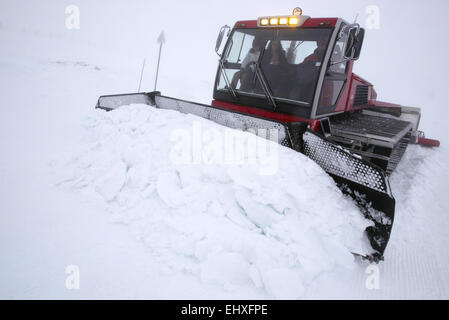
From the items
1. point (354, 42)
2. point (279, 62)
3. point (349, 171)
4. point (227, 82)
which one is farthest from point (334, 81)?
point (349, 171)

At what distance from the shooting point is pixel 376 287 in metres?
2.13

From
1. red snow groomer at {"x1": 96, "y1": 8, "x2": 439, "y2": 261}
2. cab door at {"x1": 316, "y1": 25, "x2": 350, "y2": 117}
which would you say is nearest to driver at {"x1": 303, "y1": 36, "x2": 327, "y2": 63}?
red snow groomer at {"x1": 96, "y1": 8, "x2": 439, "y2": 261}

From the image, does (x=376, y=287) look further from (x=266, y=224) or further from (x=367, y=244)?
(x=266, y=224)

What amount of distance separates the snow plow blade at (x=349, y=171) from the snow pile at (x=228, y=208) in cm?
13

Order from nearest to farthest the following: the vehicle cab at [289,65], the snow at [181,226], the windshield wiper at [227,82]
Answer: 1. the snow at [181,226]
2. the vehicle cab at [289,65]
3. the windshield wiper at [227,82]

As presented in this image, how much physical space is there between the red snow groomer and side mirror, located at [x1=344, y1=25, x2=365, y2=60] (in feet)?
0.04

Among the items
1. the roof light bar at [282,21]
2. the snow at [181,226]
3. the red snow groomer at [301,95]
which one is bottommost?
the snow at [181,226]

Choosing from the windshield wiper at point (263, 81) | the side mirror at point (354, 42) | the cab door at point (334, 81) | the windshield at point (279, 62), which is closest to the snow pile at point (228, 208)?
the windshield wiper at point (263, 81)

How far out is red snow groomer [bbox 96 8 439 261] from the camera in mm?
2699

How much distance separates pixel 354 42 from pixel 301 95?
35.0 inches

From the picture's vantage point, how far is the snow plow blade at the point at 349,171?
7.70ft

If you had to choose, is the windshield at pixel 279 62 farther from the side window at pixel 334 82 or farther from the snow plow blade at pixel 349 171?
the snow plow blade at pixel 349 171
